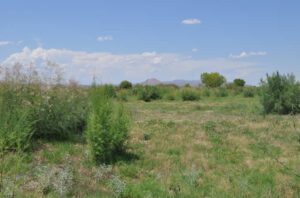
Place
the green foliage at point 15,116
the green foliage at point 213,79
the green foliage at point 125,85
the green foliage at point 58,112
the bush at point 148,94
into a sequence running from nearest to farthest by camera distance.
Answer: the green foliage at point 15,116 → the green foliage at point 58,112 → the bush at point 148,94 → the green foliage at point 125,85 → the green foliage at point 213,79

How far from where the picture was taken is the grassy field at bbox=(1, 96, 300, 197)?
5.82 m

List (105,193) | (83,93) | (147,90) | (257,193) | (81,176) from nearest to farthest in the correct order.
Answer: (105,193), (257,193), (81,176), (83,93), (147,90)

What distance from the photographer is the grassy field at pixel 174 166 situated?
5.82m

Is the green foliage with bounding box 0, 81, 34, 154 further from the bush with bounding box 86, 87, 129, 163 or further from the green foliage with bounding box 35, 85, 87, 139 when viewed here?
the bush with bounding box 86, 87, 129, 163

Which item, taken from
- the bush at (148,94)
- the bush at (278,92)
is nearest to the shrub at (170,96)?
the bush at (148,94)

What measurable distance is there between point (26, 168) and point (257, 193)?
3.88 meters

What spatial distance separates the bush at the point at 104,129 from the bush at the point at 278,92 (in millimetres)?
10811

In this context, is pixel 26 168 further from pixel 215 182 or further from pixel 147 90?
pixel 147 90

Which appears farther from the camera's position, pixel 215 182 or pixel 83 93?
pixel 83 93

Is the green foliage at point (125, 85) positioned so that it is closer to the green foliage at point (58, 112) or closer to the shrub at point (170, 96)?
the shrub at point (170, 96)

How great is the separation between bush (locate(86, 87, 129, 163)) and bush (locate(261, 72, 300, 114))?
35.5 feet

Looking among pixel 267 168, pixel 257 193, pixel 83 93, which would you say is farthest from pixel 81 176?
pixel 83 93

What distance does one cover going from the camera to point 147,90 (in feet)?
89.7

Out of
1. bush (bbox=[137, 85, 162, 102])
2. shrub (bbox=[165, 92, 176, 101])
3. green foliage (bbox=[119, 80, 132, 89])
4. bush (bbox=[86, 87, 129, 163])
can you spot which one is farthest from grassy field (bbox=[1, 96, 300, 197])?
green foliage (bbox=[119, 80, 132, 89])
